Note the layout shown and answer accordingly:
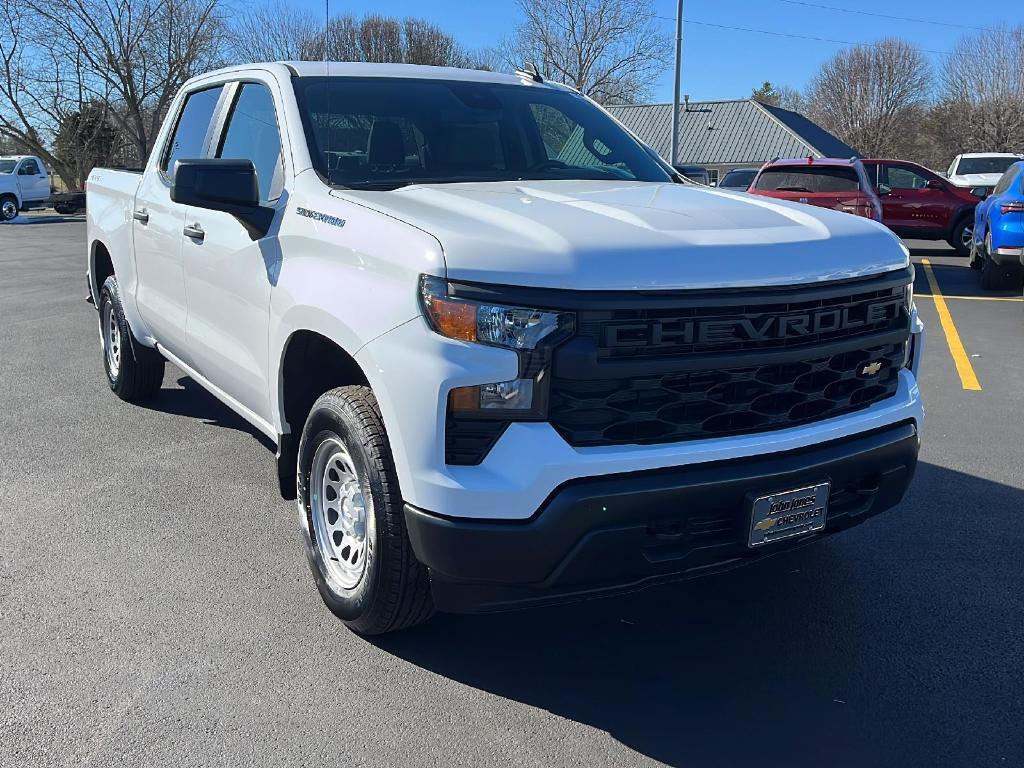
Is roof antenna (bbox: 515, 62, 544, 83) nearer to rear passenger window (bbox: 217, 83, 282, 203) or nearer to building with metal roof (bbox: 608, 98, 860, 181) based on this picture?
rear passenger window (bbox: 217, 83, 282, 203)

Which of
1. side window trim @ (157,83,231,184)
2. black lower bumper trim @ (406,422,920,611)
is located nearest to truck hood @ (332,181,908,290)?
black lower bumper trim @ (406,422,920,611)

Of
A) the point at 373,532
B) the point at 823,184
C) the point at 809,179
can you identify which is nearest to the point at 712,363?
the point at 373,532

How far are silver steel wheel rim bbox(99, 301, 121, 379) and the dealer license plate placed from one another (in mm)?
4488

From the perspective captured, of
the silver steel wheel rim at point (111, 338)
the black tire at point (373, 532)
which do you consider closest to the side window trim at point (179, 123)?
the silver steel wheel rim at point (111, 338)

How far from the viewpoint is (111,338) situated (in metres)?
6.27

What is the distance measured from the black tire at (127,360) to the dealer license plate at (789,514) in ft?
13.8

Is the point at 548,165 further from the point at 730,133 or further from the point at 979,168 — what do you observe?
the point at 730,133

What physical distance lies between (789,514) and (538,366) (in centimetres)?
90

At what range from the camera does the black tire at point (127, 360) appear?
5824 mm

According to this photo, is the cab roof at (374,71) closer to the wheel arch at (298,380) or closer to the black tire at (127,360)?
the wheel arch at (298,380)

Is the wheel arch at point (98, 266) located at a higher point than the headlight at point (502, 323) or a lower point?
lower

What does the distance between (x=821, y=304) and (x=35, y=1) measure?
48.1 metres

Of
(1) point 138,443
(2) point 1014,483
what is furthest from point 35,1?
(2) point 1014,483

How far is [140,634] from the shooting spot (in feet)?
10.8
